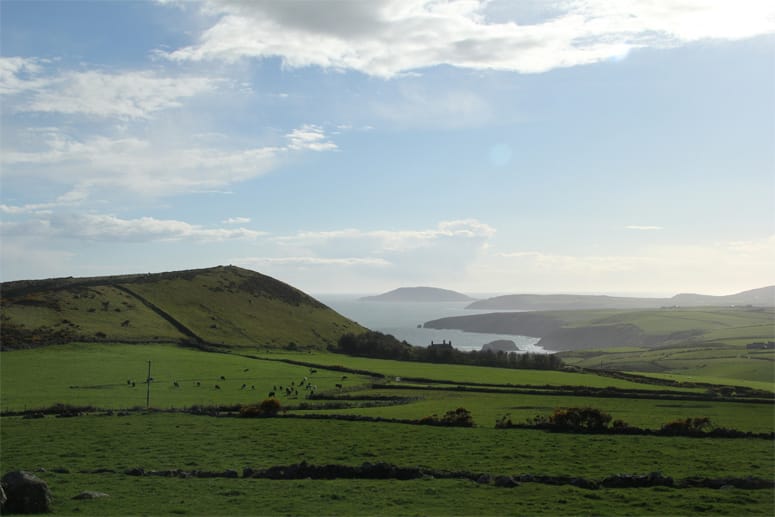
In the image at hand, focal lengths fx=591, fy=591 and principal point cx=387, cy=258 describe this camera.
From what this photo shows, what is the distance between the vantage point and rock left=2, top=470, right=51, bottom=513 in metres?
20.7

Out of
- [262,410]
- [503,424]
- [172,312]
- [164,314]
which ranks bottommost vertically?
[262,410]

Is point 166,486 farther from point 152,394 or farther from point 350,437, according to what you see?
point 152,394

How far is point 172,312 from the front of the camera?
12531 cm

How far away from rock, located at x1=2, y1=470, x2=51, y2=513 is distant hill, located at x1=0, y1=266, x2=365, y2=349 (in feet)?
242

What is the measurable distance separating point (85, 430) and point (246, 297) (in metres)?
117

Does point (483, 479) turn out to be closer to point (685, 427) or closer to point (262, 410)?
point (685, 427)

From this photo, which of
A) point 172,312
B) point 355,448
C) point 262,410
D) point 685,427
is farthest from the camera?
point 172,312

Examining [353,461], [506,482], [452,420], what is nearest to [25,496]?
[353,461]

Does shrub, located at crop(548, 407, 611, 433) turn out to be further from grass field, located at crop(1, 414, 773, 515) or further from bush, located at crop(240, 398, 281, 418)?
bush, located at crop(240, 398, 281, 418)

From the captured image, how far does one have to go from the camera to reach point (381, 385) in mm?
73875

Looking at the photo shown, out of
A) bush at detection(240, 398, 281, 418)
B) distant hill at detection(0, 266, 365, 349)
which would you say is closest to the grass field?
bush at detection(240, 398, 281, 418)

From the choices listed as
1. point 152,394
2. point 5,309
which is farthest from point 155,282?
point 152,394

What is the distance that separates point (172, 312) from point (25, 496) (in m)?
110

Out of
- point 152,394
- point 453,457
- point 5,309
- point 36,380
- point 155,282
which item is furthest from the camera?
point 155,282
